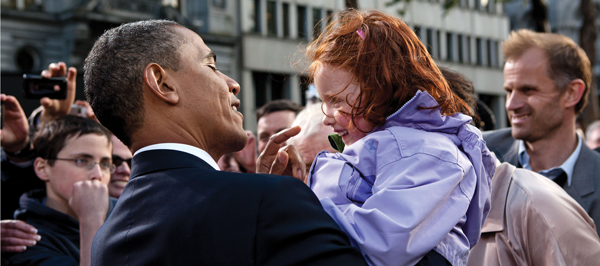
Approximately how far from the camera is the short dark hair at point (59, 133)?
154 inches

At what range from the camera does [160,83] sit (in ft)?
6.49

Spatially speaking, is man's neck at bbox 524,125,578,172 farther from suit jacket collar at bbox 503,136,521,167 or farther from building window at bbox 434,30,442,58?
building window at bbox 434,30,442,58

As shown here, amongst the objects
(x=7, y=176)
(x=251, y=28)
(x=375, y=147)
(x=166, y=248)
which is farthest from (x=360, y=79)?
(x=251, y=28)

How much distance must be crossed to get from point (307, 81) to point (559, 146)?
2.41 m

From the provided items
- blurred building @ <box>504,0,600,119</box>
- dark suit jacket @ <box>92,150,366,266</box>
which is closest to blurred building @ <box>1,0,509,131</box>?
blurred building @ <box>504,0,600,119</box>

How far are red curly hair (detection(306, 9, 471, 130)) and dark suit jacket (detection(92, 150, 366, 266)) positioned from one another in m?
0.54

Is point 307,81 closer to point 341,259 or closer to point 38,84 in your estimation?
point 341,259

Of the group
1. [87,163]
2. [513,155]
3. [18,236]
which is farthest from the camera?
→ [513,155]

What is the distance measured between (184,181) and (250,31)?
87.6 feet

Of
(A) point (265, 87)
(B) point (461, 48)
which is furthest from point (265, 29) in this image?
(B) point (461, 48)

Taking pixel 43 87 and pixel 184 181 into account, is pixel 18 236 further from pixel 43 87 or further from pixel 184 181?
pixel 184 181

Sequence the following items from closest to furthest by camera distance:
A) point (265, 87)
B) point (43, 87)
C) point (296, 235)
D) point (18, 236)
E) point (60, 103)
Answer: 1. point (296, 235)
2. point (18, 236)
3. point (43, 87)
4. point (60, 103)
5. point (265, 87)

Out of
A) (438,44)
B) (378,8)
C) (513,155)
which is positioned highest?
(513,155)

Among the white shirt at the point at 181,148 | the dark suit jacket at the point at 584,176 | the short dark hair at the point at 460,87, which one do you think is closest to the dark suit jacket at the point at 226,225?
the white shirt at the point at 181,148
